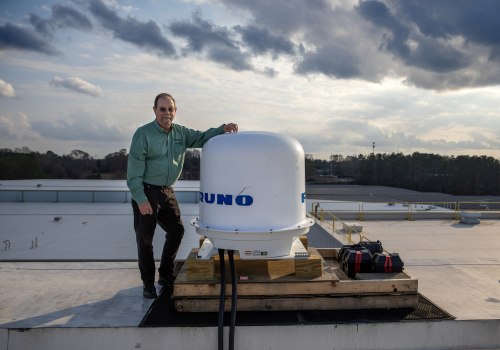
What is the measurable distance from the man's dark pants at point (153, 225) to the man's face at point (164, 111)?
73 cm

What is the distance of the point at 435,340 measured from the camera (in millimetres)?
3857

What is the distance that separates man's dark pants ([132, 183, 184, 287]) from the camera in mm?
4398

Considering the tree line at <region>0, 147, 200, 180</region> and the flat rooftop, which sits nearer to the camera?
the flat rooftop

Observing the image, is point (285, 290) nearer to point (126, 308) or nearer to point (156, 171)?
point (126, 308)

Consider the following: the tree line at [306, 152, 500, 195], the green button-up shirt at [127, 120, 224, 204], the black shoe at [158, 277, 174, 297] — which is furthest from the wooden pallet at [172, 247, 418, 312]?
the tree line at [306, 152, 500, 195]

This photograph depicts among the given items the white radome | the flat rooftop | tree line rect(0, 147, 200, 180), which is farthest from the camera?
tree line rect(0, 147, 200, 180)

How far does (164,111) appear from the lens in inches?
170

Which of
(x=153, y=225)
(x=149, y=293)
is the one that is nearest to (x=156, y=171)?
(x=153, y=225)

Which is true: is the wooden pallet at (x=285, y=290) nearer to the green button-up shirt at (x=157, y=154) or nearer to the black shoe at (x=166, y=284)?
the black shoe at (x=166, y=284)

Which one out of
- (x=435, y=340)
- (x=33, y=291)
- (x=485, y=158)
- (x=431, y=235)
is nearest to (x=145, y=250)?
(x=33, y=291)

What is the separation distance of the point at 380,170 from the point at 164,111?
79657 mm

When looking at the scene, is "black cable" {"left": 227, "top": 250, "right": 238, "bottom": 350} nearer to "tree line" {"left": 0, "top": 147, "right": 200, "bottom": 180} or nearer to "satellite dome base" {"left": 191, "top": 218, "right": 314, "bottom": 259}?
"satellite dome base" {"left": 191, "top": 218, "right": 314, "bottom": 259}

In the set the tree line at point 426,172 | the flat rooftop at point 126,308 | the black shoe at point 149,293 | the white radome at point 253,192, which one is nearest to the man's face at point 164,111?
the white radome at point 253,192

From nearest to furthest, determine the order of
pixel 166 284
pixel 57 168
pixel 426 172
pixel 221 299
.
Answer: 1. pixel 221 299
2. pixel 166 284
3. pixel 57 168
4. pixel 426 172
